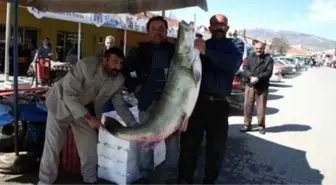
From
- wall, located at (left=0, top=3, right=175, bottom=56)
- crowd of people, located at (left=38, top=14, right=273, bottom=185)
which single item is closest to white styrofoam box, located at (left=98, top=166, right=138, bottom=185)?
crowd of people, located at (left=38, top=14, right=273, bottom=185)

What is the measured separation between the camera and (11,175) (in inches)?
178

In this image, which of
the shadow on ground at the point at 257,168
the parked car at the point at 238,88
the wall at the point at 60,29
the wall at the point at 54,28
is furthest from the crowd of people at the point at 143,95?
the wall at the point at 54,28

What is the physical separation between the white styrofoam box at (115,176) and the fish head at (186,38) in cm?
205

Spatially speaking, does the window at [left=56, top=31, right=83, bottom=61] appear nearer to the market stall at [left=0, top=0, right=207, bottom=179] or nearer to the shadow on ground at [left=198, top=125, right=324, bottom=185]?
the shadow on ground at [left=198, top=125, right=324, bottom=185]

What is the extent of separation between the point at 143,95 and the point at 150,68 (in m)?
0.28

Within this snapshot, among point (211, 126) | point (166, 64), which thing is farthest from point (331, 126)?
point (166, 64)

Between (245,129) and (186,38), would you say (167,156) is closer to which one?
(186,38)

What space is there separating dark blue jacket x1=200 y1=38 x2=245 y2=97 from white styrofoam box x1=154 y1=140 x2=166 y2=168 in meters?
0.71

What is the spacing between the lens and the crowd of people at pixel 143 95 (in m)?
3.60

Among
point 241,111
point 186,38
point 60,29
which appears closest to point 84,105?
point 186,38

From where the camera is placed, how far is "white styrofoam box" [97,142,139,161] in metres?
4.19

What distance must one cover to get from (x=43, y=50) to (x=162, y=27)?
Result: 13493 millimetres

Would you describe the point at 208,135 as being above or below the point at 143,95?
below

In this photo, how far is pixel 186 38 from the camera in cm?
271
